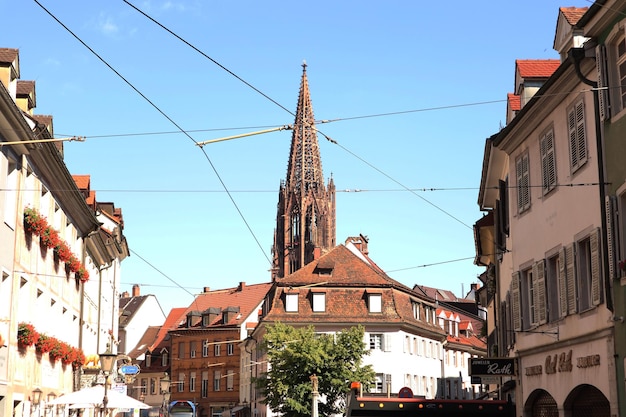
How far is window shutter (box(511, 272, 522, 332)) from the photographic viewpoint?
22553 mm

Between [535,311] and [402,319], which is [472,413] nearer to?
[535,311]

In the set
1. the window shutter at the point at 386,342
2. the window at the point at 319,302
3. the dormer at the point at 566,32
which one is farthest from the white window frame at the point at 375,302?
the dormer at the point at 566,32

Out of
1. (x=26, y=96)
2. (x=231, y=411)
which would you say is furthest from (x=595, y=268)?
(x=231, y=411)

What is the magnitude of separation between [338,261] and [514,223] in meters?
46.1

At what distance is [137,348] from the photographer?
320ft

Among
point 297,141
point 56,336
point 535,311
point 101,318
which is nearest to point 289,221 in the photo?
point 297,141

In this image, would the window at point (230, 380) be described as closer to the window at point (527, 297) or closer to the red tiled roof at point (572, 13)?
the window at point (527, 297)

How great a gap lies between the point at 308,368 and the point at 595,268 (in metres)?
32.8

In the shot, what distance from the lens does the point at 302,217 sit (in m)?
144

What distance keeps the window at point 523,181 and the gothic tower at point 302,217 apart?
116m

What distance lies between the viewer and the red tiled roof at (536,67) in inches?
925

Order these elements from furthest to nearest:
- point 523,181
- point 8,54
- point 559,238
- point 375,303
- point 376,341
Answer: point 375,303
point 376,341
point 8,54
point 523,181
point 559,238

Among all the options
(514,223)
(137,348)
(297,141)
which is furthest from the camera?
(297,141)

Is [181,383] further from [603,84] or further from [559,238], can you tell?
[603,84]
